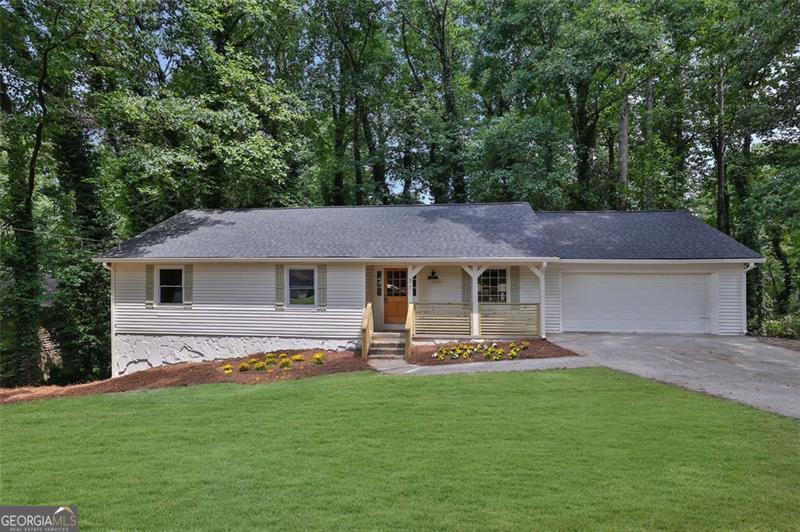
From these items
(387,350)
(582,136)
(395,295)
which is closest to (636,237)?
(395,295)

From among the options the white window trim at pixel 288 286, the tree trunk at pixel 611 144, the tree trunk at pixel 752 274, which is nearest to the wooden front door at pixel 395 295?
the white window trim at pixel 288 286

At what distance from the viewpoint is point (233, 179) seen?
57.9 feet

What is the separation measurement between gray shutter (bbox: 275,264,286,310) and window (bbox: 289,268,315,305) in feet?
0.76

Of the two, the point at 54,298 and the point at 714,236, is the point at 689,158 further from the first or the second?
the point at 54,298

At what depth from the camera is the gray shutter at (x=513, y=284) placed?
12.6 metres

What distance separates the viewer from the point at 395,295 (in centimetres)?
1320

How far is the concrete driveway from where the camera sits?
22.0ft

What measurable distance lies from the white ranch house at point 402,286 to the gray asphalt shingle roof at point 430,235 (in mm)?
73

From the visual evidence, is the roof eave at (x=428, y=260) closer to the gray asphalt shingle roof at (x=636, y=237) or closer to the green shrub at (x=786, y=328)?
the gray asphalt shingle roof at (x=636, y=237)

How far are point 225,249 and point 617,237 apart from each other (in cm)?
1291

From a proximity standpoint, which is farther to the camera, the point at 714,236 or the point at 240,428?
the point at 714,236

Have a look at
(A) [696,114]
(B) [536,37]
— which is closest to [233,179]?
(B) [536,37]

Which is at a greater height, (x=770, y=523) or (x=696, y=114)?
(x=696, y=114)

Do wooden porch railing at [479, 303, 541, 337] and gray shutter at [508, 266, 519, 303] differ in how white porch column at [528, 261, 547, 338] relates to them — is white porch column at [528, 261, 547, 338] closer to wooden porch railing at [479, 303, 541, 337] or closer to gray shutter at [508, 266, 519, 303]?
wooden porch railing at [479, 303, 541, 337]
